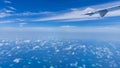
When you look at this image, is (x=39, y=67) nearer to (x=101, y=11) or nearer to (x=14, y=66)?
(x=14, y=66)

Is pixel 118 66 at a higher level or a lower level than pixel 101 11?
lower

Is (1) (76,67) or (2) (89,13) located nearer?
(2) (89,13)

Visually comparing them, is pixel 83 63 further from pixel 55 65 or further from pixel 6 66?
pixel 6 66

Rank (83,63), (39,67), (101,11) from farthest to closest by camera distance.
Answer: (83,63)
(39,67)
(101,11)

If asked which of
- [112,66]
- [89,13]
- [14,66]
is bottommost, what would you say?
[112,66]

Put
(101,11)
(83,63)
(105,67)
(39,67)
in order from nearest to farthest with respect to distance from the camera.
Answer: (101,11), (39,67), (105,67), (83,63)

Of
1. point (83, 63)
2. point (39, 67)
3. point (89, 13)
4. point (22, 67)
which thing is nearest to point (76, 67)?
point (83, 63)

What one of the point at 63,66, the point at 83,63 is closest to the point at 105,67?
the point at 83,63

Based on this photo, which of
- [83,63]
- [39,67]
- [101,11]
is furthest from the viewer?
[83,63]

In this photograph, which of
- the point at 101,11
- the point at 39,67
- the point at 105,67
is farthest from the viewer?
the point at 105,67
